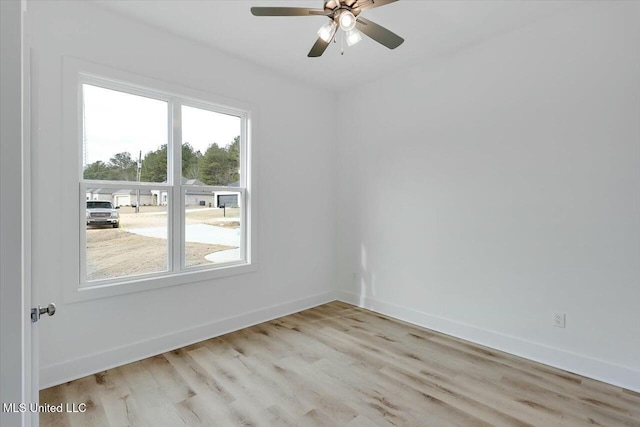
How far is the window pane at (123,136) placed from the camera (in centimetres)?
261

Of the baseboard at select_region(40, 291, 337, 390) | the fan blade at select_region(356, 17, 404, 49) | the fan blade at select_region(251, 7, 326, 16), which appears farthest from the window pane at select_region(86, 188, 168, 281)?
the fan blade at select_region(356, 17, 404, 49)

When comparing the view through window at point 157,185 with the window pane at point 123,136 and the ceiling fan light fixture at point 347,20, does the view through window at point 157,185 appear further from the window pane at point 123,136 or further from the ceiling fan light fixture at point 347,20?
the ceiling fan light fixture at point 347,20

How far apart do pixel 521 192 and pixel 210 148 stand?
9.95ft

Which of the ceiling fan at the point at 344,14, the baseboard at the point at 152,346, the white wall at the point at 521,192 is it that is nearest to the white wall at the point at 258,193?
the baseboard at the point at 152,346

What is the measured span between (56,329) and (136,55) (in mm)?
2275

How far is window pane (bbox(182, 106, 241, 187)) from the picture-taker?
316 cm

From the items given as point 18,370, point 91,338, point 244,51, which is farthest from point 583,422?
point 244,51

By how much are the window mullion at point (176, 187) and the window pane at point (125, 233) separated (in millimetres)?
80

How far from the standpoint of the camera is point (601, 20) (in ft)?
8.01

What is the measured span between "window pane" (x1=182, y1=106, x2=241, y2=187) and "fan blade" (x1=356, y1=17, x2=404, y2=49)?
6.03ft

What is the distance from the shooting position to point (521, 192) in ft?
9.33

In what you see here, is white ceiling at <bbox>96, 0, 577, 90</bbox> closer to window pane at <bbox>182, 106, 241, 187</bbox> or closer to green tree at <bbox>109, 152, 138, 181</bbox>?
window pane at <bbox>182, 106, 241, 187</bbox>

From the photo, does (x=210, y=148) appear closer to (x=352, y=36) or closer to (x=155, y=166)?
(x=155, y=166)

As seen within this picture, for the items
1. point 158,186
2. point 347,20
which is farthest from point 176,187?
point 347,20
